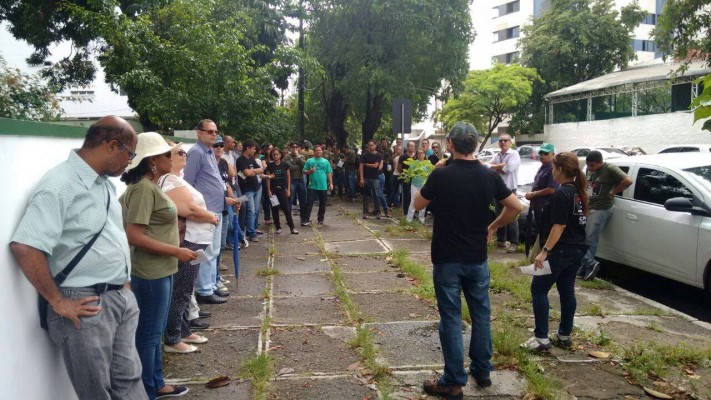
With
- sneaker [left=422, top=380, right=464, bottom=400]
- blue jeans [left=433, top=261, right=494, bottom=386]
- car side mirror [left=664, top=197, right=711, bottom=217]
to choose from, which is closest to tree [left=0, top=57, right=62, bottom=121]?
blue jeans [left=433, top=261, right=494, bottom=386]

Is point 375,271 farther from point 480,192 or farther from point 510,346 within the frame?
point 480,192

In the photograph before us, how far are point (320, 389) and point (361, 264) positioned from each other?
14.8 feet

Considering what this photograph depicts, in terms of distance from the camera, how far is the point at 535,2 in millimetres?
58594

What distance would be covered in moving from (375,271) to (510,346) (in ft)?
11.5

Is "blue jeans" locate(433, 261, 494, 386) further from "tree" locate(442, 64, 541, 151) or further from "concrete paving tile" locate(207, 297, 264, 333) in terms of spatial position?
"tree" locate(442, 64, 541, 151)

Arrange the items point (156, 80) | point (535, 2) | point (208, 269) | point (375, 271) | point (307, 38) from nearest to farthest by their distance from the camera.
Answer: point (208, 269) → point (375, 271) → point (156, 80) → point (307, 38) → point (535, 2)

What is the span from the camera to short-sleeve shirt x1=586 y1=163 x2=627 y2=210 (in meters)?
7.65

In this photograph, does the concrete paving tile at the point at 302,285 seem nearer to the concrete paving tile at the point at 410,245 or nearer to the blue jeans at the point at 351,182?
the concrete paving tile at the point at 410,245

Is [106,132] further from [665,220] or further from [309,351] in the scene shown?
[665,220]

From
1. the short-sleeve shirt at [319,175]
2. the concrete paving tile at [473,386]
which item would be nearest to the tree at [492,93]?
the short-sleeve shirt at [319,175]

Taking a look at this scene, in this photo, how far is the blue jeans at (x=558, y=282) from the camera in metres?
4.96

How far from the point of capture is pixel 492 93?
1521 inches

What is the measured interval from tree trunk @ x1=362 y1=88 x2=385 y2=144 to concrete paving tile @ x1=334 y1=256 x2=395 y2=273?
50.6 ft

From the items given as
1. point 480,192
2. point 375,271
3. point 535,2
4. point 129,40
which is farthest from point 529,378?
point 535,2
